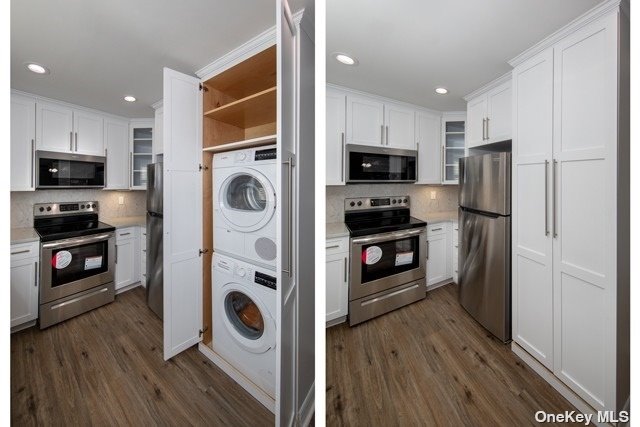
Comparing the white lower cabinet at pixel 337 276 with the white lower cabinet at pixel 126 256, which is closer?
the white lower cabinet at pixel 126 256

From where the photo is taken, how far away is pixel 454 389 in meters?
0.72

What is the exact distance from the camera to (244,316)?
95 centimetres

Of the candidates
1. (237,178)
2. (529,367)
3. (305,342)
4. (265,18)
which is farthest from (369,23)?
(529,367)

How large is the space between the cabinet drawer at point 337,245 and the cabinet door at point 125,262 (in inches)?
28.7

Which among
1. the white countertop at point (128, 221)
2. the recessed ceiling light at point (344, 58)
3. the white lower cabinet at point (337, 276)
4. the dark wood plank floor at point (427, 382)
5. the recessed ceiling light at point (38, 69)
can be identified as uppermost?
the recessed ceiling light at point (344, 58)

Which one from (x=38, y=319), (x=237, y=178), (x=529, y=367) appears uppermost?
(x=237, y=178)

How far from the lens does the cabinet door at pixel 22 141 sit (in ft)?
0.96

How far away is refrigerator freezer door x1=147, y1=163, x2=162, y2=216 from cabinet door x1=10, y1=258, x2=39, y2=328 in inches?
6.3

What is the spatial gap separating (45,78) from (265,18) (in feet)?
1.62

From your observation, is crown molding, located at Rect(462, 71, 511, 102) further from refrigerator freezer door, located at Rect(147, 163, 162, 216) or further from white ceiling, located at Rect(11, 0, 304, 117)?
refrigerator freezer door, located at Rect(147, 163, 162, 216)

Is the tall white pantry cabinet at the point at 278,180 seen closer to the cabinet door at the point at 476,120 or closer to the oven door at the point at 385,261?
the oven door at the point at 385,261

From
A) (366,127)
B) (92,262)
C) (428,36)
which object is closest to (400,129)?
(366,127)

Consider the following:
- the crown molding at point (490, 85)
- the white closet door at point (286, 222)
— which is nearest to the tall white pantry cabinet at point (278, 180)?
the white closet door at point (286, 222)

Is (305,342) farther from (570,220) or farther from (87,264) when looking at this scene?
(570,220)
